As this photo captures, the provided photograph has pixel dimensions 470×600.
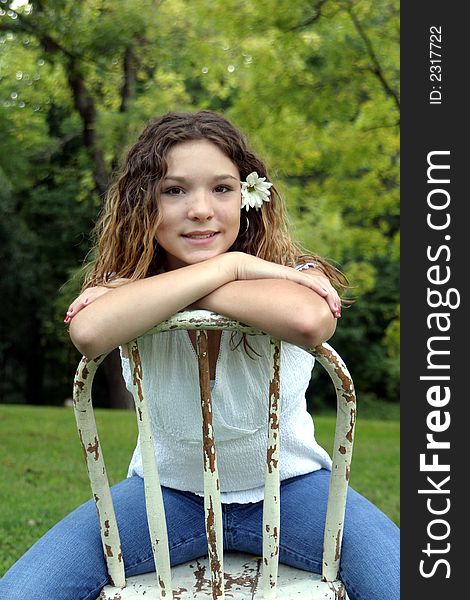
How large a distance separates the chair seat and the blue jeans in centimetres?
2

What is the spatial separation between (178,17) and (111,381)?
5440 millimetres

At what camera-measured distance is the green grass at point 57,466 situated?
3918 mm

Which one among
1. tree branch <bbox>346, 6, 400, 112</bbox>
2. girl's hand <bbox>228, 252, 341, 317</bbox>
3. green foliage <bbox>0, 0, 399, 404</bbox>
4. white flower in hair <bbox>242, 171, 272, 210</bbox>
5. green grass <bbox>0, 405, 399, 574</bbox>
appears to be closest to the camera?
girl's hand <bbox>228, 252, 341, 317</bbox>

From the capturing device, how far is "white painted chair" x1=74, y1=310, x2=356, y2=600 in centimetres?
148

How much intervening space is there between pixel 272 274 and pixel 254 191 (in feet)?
1.06

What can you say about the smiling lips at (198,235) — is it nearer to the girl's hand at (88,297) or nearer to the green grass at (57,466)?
the girl's hand at (88,297)

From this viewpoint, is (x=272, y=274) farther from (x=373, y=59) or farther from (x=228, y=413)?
(x=373, y=59)

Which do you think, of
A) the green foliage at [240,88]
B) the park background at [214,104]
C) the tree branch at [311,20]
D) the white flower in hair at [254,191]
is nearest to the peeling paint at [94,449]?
the white flower in hair at [254,191]

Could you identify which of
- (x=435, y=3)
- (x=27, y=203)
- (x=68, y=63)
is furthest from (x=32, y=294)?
(x=435, y=3)

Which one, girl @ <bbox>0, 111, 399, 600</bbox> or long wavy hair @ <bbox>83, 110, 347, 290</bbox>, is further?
long wavy hair @ <bbox>83, 110, 347, 290</bbox>

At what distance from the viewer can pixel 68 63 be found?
9.01m

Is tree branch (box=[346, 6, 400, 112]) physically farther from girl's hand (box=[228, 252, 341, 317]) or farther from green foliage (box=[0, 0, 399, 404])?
girl's hand (box=[228, 252, 341, 317])

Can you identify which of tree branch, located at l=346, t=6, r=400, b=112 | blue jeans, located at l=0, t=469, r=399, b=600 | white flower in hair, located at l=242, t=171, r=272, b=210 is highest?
tree branch, located at l=346, t=6, r=400, b=112

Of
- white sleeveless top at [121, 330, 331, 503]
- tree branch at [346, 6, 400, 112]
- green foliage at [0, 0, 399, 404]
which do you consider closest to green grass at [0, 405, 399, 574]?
green foliage at [0, 0, 399, 404]
